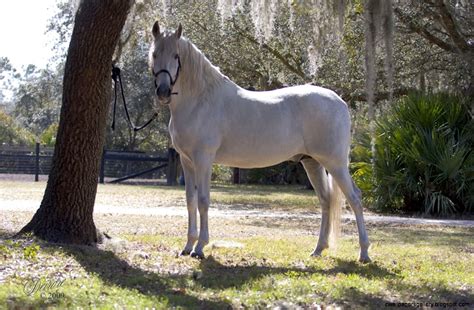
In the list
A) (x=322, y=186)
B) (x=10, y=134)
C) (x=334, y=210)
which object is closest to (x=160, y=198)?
(x=322, y=186)

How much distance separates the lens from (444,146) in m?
14.7

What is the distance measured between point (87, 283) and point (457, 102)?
1144 centimetres

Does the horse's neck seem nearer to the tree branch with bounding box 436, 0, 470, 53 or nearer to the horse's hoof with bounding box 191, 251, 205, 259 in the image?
the horse's hoof with bounding box 191, 251, 205, 259

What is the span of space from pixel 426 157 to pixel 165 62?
9065 millimetres

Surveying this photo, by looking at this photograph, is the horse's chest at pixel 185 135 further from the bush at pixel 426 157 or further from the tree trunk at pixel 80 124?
the bush at pixel 426 157

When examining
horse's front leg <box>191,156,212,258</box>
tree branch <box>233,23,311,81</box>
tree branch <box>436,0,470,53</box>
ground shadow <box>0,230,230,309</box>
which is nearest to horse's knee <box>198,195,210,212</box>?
horse's front leg <box>191,156,212,258</box>

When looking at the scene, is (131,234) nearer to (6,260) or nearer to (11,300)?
(6,260)

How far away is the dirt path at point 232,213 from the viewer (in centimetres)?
1328

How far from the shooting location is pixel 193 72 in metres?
7.50

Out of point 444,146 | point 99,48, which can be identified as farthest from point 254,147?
point 444,146

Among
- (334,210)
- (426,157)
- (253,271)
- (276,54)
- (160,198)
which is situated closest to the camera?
(253,271)

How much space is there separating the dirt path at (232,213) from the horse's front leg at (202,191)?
231 inches

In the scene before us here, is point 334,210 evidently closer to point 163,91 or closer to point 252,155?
point 252,155

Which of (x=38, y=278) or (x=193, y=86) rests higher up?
(x=193, y=86)
